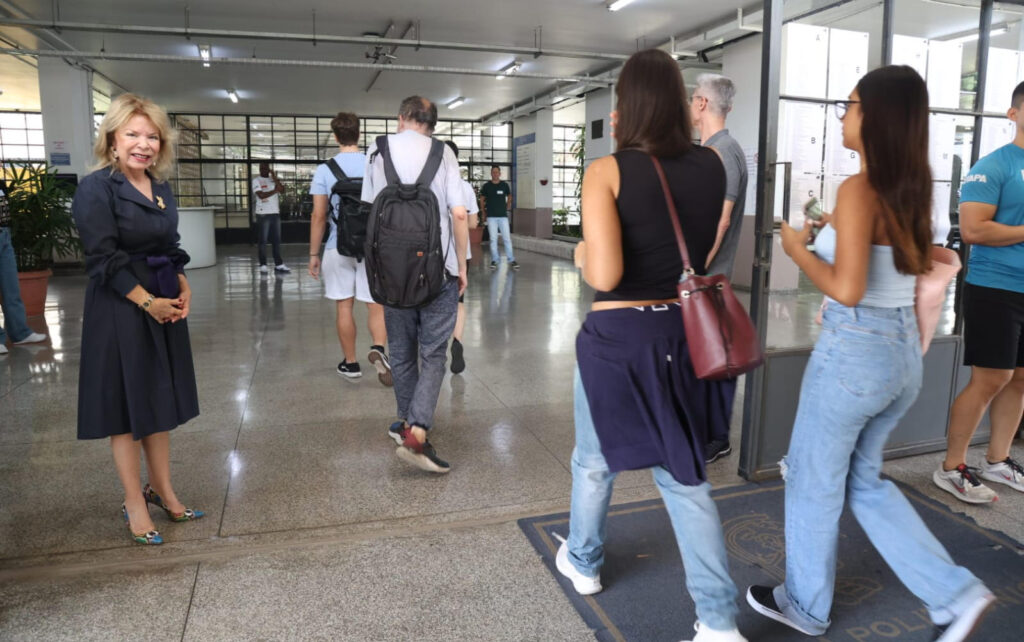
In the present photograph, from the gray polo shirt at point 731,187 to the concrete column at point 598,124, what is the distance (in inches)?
421

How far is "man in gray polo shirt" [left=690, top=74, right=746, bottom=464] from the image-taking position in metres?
2.74

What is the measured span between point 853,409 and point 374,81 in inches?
539

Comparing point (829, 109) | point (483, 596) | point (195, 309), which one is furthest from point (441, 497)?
point (195, 309)

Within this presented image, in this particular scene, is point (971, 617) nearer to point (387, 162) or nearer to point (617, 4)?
point (387, 162)

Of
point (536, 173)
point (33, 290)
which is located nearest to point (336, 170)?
point (33, 290)

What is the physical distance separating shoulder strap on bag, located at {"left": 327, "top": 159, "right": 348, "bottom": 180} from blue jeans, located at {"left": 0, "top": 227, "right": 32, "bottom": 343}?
2953 mm

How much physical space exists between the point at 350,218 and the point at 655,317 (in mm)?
2534

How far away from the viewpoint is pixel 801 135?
283 centimetres

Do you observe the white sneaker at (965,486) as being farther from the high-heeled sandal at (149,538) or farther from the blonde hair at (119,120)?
the blonde hair at (119,120)

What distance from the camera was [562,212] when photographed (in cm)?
1859

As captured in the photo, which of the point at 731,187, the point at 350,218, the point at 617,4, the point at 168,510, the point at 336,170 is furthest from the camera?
the point at 617,4

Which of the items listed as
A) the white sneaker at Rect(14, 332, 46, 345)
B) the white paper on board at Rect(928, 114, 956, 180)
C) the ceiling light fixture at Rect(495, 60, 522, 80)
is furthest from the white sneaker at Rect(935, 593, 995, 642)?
the ceiling light fixture at Rect(495, 60, 522, 80)

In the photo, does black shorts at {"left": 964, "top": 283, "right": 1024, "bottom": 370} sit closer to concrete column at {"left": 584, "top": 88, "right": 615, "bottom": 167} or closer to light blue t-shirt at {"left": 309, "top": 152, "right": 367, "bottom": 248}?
light blue t-shirt at {"left": 309, "top": 152, "right": 367, "bottom": 248}

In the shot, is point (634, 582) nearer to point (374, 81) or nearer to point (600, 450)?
point (600, 450)
